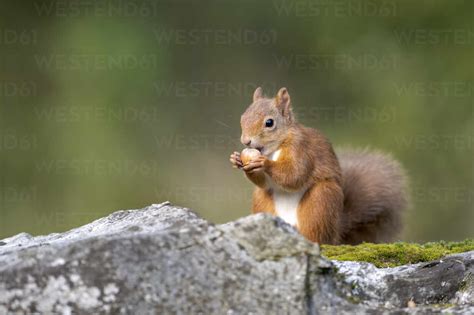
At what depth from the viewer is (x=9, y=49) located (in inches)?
384

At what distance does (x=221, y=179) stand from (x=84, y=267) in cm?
690

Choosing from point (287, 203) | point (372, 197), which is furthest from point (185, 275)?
point (372, 197)

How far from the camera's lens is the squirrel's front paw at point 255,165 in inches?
173

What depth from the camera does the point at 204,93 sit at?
372 inches

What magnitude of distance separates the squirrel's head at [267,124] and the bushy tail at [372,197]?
3.76ft

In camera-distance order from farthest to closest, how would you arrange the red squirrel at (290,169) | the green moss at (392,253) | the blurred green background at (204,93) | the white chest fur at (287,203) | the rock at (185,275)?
the blurred green background at (204,93) → the white chest fur at (287,203) → the red squirrel at (290,169) → the green moss at (392,253) → the rock at (185,275)

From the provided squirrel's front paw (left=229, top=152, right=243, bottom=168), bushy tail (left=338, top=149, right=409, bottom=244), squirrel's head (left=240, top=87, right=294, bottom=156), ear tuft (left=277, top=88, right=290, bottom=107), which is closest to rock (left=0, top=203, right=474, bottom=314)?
squirrel's front paw (left=229, top=152, right=243, bottom=168)

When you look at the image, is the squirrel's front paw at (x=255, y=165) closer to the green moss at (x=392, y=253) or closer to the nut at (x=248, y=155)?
the nut at (x=248, y=155)

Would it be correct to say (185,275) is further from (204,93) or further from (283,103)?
(204,93)

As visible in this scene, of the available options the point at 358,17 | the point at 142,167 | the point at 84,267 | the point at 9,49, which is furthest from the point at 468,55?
the point at 84,267

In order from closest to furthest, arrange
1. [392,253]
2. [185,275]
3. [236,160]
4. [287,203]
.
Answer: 1. [185,275]
2. [392,253]
3. [236,160]
4. [287,203]

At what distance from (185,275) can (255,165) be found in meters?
2.61

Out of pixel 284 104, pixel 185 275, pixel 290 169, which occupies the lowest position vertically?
pixel 290 169

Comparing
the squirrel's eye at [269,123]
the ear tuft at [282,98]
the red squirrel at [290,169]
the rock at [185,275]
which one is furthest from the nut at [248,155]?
the rock at [185,275]
